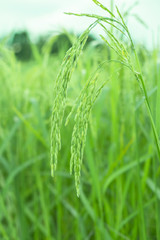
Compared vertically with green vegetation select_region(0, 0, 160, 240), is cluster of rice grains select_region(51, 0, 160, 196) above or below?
above

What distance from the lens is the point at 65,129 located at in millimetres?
1308

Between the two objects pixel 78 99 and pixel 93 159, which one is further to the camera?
pixel 93 159

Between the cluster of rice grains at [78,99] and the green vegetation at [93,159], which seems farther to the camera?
the green vegetation at [93,159]

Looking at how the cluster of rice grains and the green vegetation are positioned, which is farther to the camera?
the green vegetation

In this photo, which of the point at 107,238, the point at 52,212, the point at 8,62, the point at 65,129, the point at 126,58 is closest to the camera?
the point at 126,58

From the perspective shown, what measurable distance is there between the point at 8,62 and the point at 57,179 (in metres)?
0.73

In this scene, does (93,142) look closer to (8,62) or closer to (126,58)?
(126,58)

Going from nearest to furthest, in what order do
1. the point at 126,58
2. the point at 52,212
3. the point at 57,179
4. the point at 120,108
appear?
the point at 126,58 < the point at 120,108 < the point at 57,179 < the point at 52,212

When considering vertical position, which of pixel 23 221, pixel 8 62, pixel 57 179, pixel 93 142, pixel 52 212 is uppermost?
pixel 8 62

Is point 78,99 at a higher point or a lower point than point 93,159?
higher

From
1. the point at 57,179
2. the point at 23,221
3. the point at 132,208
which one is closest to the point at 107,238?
the point at 132,208

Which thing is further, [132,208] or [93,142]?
[132,208]

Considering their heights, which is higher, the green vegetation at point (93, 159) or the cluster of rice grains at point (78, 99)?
the cluster of rice grains at point (78, 99)

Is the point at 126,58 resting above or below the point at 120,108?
above
